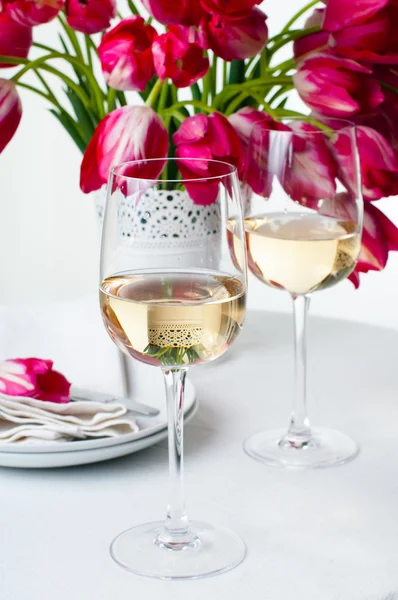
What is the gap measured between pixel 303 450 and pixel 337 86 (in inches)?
14.7

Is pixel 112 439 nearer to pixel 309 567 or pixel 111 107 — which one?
pixel 309 567

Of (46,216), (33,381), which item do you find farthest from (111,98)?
(46,216)

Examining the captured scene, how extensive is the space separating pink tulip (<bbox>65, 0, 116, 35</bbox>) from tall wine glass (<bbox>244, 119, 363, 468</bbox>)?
213 mm

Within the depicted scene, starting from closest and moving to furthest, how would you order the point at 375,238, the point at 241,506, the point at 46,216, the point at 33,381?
1. the point at 241,506
2. the point at 33,381
3. the point at 375,238
4. the point at 46,216

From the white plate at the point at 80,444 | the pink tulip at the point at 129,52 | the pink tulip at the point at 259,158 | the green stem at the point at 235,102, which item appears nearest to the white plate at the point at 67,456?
the white plate at the point at 80,444

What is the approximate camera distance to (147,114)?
1061 millimetres

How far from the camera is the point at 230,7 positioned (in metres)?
1.02

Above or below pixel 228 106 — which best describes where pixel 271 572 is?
below

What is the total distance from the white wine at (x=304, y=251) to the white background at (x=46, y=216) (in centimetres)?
251

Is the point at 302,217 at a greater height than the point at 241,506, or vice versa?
the point at 302,217

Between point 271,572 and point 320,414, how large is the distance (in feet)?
1.22

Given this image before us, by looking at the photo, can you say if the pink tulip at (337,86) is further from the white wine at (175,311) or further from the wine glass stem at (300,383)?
the white wine at (175,311)

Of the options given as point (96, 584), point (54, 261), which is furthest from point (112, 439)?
point (54, 261)

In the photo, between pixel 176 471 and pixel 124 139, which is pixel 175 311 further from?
pixel 124 139
